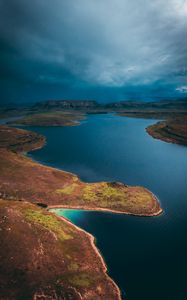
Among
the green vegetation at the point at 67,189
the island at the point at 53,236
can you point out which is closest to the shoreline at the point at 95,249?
the island at the point at 53,236

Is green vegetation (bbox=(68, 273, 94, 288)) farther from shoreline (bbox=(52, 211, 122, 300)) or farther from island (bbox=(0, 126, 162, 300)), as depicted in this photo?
shoreline (bbox=(52, 211, 122, 300))

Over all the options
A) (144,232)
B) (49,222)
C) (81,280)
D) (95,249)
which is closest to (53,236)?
(49,222)

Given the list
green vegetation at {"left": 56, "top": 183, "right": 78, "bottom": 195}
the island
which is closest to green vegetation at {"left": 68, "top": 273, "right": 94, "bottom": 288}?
the island

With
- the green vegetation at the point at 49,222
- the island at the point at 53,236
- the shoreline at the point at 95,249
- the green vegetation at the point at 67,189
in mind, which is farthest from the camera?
the green vegetation at the point at 67,189

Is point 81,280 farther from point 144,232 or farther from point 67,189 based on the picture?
point 67,189

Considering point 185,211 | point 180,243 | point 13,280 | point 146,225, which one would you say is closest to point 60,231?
point 13,280

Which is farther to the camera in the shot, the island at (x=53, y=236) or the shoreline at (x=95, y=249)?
the shoreline at (x=95, y=249)

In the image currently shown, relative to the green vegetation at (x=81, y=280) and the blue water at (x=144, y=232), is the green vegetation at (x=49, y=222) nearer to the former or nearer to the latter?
the blue water at (x=144, y=232)

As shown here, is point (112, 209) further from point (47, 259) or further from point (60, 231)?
point (47, 259)

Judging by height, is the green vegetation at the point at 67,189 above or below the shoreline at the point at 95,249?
above
